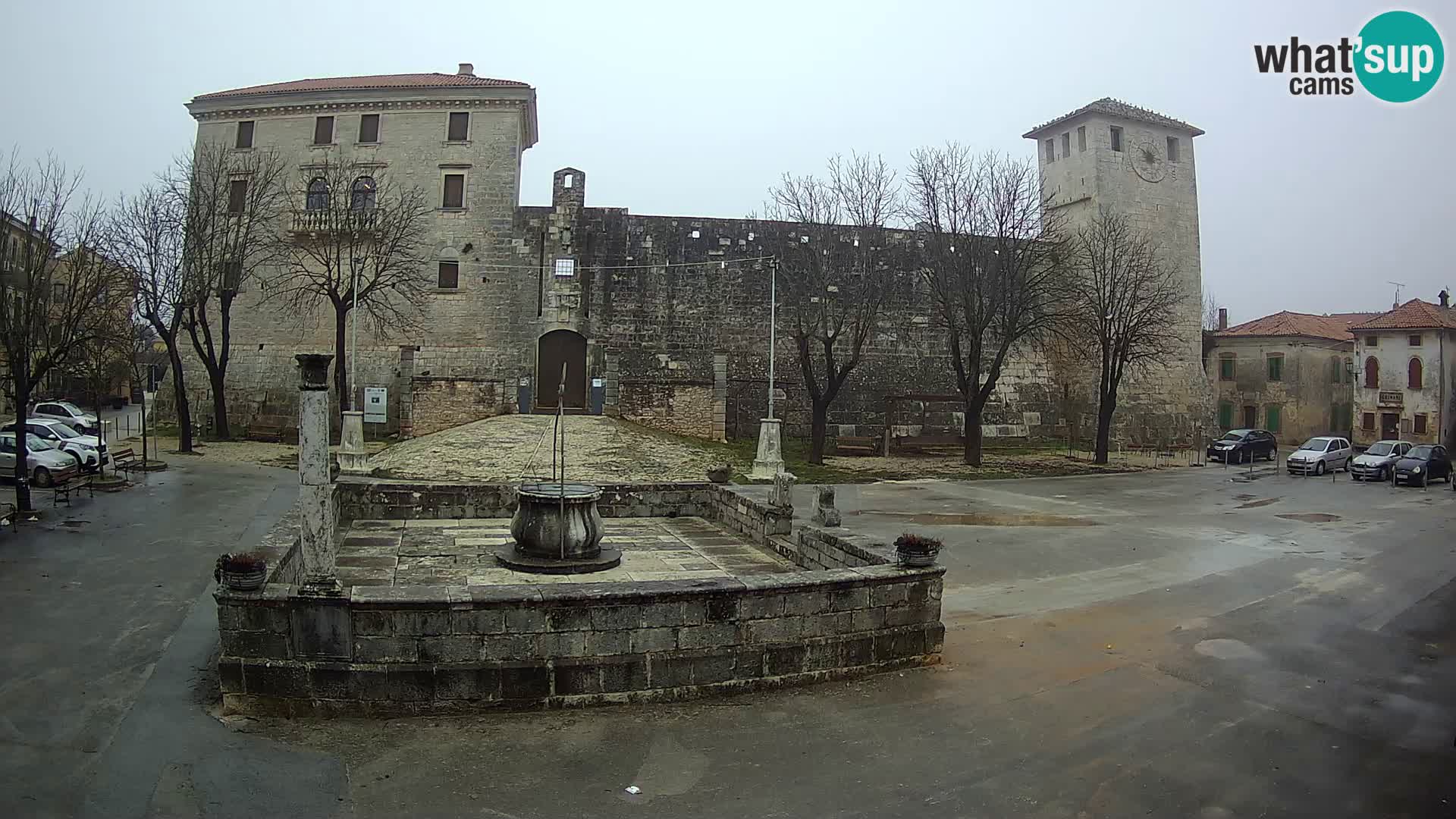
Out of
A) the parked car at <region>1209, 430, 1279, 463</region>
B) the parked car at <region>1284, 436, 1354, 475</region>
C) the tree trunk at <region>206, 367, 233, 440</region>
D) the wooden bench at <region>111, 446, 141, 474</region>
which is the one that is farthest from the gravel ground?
the parked car at <region>1209, 430, 1279, 463</region>

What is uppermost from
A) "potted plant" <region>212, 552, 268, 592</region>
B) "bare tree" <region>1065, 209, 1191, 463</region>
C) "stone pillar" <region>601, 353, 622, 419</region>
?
"bare tree" <region>1065, 209, 1191, 463</region>

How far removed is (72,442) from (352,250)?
9.57 metres

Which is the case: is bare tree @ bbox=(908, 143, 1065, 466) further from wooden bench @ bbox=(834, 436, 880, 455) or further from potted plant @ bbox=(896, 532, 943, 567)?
potted plant @ bbox=(896, 532, 943, 567)

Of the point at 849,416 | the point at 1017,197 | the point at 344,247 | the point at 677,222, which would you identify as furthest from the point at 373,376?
the point at 1017,197

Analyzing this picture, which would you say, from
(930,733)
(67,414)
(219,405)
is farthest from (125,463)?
(930,733)

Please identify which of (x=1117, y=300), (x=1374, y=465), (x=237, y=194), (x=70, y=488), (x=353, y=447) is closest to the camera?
(x=70, y=488)

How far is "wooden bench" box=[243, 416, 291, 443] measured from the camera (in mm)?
30281

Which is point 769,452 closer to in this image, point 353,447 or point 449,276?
point 353,447

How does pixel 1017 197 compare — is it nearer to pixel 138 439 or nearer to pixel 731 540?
pixel 731 540

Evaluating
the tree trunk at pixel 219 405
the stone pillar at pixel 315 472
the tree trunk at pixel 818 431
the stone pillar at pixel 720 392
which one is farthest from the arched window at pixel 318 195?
the stone pillar at pixel 315 472

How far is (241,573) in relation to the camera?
19.0 feet

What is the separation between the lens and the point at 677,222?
32344 mm

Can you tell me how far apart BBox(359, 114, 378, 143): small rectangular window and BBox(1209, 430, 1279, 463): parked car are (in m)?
32.4

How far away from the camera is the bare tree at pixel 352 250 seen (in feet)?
95.9
